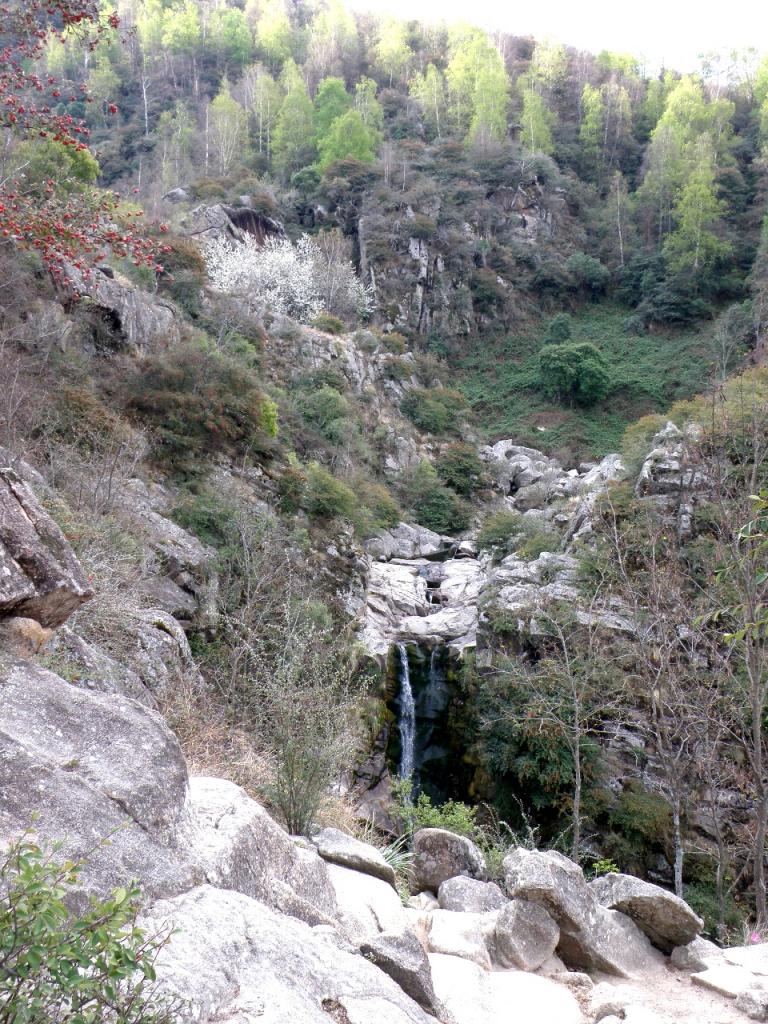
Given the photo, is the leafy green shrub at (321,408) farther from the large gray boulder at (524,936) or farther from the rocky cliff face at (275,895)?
the large gray boulder at (524,936)

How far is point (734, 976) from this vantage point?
172 inches

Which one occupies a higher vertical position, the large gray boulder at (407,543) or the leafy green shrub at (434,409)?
the leafy green shrub at (434,409)

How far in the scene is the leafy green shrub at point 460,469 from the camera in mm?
29078

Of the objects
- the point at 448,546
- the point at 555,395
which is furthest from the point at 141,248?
the point at 555,395

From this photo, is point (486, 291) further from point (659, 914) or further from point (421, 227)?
point (659, 914)

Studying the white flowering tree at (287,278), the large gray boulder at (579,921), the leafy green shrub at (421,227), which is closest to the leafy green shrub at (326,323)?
the white flowering tree at (287,278)

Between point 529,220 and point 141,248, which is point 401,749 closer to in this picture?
point 141,248

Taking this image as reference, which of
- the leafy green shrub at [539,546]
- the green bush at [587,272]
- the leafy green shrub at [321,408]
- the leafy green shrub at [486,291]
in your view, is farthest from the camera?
the green bush at [587,272]

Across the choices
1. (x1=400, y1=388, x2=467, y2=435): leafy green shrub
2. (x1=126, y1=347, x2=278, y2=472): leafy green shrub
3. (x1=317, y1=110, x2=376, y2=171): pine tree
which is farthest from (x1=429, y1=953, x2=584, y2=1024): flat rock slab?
(x1=317, y1=110, x2=376, y2=171): pine tree

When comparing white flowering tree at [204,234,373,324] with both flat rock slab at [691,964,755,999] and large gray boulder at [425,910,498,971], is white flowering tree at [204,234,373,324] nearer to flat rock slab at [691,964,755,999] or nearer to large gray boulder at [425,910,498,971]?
large gray boulder at [425,910,498,971]

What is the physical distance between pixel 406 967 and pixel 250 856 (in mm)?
932

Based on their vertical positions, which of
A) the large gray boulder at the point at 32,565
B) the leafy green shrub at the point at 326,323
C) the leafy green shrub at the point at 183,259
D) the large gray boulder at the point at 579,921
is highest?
the large gray boulder at the point at 32,565

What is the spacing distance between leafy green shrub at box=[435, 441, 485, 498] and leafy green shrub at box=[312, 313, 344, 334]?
7790 mm

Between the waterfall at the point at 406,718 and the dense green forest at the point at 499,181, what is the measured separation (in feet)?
69.5
